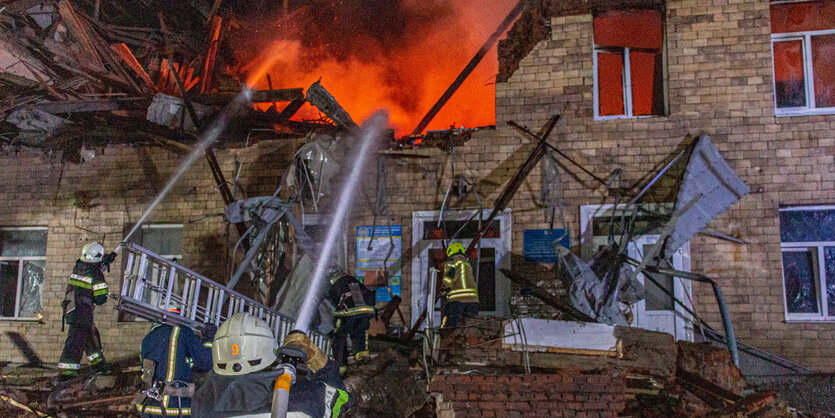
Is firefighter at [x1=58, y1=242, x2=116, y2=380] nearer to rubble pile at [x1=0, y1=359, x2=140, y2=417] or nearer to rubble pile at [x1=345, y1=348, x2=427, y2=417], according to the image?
rubble pile at [x1=0, y1=359, x2=140, y2=417]

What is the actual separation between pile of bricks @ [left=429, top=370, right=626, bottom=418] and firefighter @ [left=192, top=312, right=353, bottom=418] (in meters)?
2.61

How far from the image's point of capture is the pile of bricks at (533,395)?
5875 mm

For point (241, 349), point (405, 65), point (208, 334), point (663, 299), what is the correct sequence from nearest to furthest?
point (241, 349) → point (208, 334) → point (663, 299) → point (405, 65)

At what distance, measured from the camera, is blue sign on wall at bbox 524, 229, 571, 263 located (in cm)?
859

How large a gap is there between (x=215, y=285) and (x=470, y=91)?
6.39m

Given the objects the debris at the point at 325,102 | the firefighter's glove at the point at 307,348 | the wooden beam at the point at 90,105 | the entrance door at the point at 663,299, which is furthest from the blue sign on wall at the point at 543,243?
→ the wooden beam at the point at 90,105

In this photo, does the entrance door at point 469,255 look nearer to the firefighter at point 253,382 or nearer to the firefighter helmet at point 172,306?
the firefighter helmet at point 172,306

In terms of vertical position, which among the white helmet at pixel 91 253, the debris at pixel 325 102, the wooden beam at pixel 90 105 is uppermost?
the wooden beam at pixel 90 105

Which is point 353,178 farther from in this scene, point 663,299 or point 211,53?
point 663,299

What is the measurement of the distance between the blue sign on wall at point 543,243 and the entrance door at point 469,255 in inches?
12.1

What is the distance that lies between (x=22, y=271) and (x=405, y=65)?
8.24m

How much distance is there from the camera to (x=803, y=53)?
864 cm

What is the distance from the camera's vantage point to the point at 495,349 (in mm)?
6496

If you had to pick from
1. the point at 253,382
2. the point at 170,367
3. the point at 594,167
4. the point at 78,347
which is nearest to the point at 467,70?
the point at 594,167
